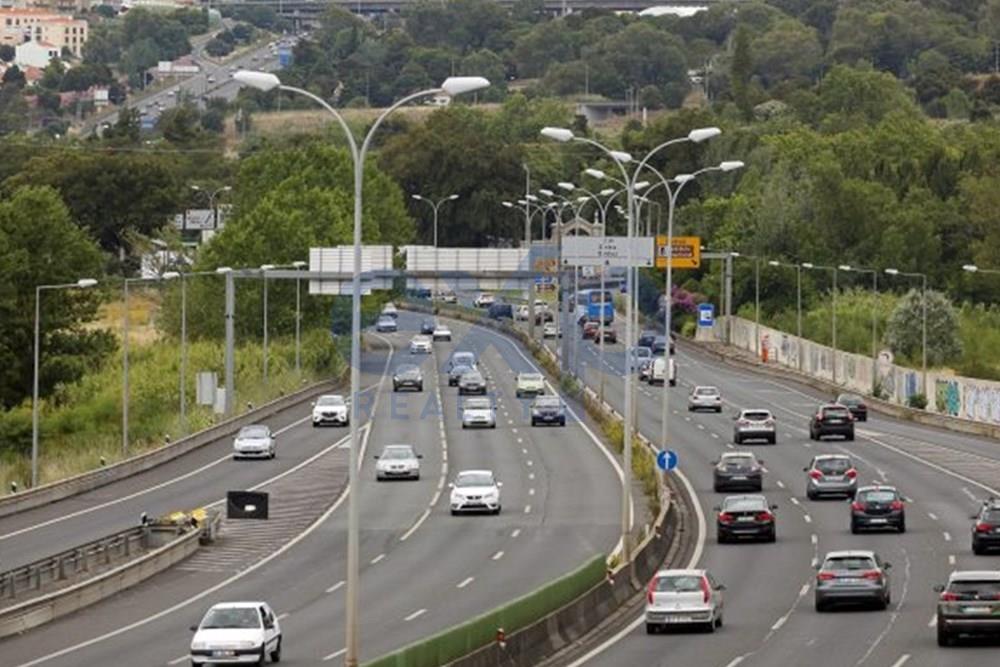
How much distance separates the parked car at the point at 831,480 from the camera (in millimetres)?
77125

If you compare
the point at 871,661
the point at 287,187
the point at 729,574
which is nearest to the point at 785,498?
the point at 729,574

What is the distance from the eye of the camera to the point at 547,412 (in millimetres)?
106125

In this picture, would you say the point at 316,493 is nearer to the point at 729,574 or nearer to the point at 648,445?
the point at 648,445

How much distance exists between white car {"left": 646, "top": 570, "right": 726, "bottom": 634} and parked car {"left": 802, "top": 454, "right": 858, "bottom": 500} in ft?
86.5

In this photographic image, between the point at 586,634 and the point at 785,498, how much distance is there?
28.3m

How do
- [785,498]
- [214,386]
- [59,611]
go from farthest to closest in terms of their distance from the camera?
[214,386] → [785,498] → [59,611]

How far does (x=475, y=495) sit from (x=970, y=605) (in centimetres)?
3038

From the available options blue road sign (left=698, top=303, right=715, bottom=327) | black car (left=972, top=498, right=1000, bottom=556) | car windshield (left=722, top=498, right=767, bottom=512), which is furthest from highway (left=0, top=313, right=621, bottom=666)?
blue road sign (left=698, top=303, right=715, bottom=327)

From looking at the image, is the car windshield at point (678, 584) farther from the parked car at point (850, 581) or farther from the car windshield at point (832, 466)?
the car windshield at point (832, 466)

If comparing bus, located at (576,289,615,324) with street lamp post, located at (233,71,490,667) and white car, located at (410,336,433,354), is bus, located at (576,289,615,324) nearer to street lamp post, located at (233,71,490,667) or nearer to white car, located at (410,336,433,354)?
white car, located at (410,336,433,354)

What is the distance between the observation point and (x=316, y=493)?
82250 mm

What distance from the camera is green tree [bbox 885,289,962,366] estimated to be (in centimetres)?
13762

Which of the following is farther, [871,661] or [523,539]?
[523,539]

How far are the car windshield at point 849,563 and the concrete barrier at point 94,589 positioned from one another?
1575 cm
